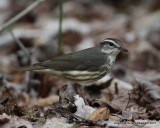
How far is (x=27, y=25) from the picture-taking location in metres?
13.3

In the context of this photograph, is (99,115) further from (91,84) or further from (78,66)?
(91,84)

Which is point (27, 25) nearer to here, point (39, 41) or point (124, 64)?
point (39, 41)

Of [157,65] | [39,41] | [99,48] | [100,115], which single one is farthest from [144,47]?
[100,115]

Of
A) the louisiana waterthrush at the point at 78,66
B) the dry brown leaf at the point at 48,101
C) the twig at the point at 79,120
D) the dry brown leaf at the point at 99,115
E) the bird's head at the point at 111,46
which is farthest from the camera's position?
the dry brown leaf at the point at 48,101

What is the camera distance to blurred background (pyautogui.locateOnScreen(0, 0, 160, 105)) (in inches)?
354

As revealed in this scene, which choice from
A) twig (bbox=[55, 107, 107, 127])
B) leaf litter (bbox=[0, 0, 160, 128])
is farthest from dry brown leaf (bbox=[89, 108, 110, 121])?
twig (bbox=[55, 107, 107, 127])

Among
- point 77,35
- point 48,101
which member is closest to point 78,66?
point 48,101

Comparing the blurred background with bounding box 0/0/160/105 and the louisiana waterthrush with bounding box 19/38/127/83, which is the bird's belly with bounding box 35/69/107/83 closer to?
the louisiana waterthrush with bounding box 19/38/127/83

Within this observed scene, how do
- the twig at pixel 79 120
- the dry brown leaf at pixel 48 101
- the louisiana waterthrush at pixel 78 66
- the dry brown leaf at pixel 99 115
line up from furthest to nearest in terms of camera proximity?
1. the dry brown leaf at pixel 48 101
2. the louisiana waterthrush at pixel 78 66
3. the dry brown leaf at pixel 99 115
4. the twig at pixel 79 120

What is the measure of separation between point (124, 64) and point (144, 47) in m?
0.96

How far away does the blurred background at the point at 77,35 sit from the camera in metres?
8.99

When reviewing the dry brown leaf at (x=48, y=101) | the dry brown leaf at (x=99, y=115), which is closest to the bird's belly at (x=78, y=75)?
the dry brown leaf at (x=48, y=101)

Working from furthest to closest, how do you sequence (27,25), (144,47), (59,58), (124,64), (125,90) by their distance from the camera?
(27,25) < (144,47) < (124,64) < (125,90) < (59,58)

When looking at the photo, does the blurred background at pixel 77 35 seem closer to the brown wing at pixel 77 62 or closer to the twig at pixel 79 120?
the brown wing at pixel 77 62
